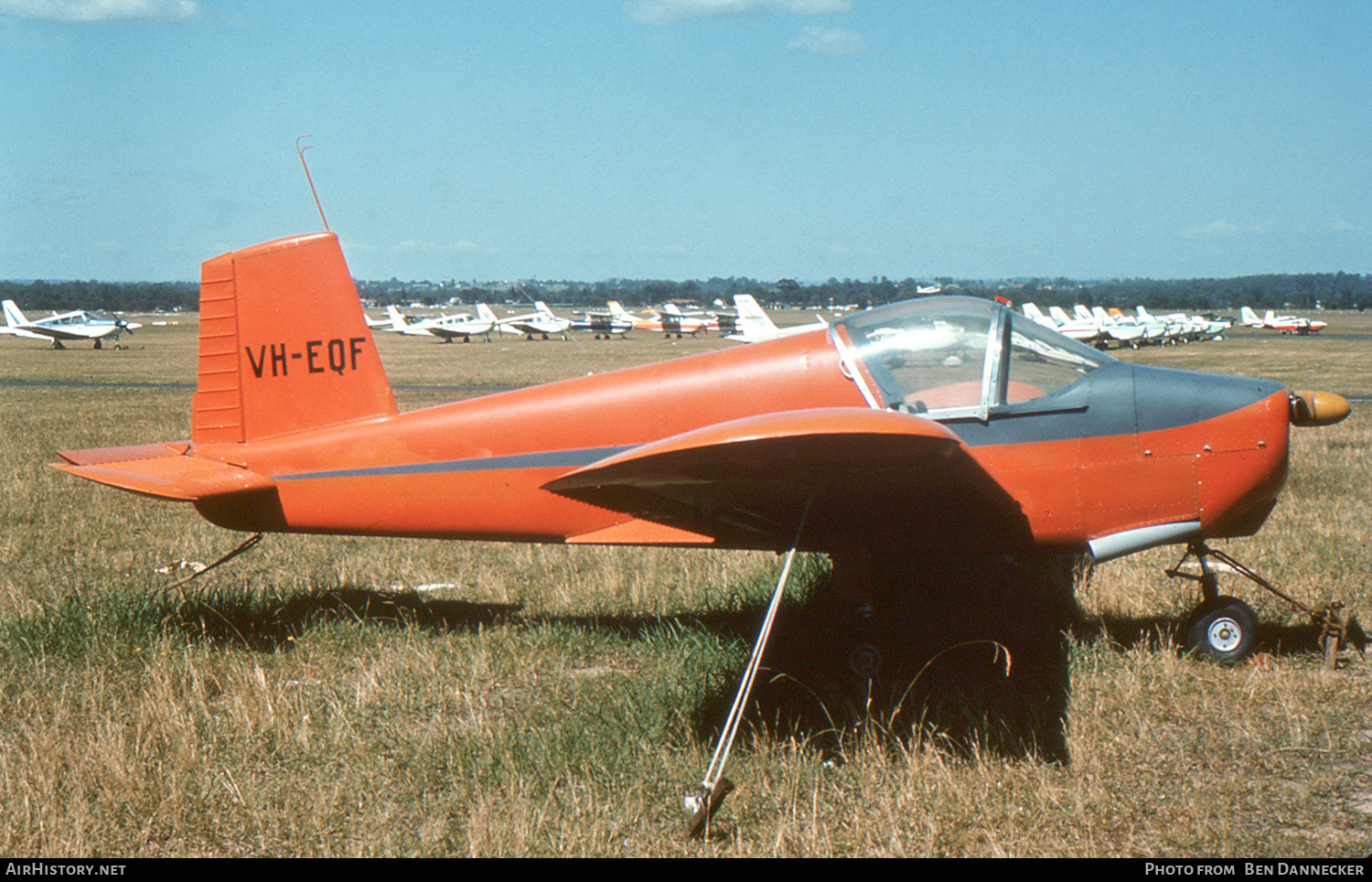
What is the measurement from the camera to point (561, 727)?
4.42 metres

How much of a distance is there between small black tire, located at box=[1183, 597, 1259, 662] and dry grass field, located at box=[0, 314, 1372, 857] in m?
0.16

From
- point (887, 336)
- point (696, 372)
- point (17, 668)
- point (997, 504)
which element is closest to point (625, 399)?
point (696, 372)

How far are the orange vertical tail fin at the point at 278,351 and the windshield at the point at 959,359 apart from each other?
2.92 metres

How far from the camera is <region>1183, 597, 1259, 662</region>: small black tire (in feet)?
16.9

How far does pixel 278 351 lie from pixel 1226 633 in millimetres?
5603

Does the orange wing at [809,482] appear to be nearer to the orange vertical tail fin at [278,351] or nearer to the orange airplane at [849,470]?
the orange airplane at [849,470]

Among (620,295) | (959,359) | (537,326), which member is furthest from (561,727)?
(620,295)

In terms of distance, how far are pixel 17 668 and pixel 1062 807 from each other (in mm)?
5218

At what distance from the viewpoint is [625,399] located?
202 inches

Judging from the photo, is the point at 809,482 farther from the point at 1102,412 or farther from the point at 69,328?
the point at 69,328

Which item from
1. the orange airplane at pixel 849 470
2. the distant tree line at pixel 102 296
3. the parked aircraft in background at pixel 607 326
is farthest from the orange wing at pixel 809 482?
the distant tree line at pixel 102 296

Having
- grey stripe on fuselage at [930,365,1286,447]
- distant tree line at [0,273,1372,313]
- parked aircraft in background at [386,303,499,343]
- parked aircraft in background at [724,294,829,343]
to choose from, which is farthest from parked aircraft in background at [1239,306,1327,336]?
grey stripe on fuselage at [930,365,1286,447]

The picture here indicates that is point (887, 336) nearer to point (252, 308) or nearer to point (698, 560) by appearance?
point (698, 560)

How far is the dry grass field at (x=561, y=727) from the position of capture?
12.0ft
